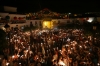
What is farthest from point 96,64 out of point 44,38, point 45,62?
point 44,38

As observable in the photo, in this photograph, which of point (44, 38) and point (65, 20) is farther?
point (65, 20)

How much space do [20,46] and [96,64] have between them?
23.7ft

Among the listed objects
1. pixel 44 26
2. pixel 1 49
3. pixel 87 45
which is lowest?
pixel 87 45

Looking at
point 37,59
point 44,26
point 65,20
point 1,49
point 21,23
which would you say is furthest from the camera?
point 65,20

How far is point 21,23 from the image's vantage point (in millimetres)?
28328

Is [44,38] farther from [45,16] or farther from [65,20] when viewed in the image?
[65,20]

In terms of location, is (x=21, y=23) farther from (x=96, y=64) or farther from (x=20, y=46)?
(x=96, y=64)

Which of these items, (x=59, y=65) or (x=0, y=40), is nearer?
(x=59, y=65)

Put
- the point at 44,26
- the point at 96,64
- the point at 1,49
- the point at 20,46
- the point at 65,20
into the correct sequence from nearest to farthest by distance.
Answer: the point at 44,26
the point at 96,64
the point at 1,49
the point at 20,46
the point at 65,20

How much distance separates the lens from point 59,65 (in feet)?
36.2

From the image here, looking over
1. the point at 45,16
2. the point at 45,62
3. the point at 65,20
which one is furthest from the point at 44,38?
the point at 65,20

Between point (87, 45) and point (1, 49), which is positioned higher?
point (1, 49)

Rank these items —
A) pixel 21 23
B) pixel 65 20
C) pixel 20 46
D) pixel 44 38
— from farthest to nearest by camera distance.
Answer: pixel 65 20, pixel 21 23, pixel 44 38, pixel 20 46

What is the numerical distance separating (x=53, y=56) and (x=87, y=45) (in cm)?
434
